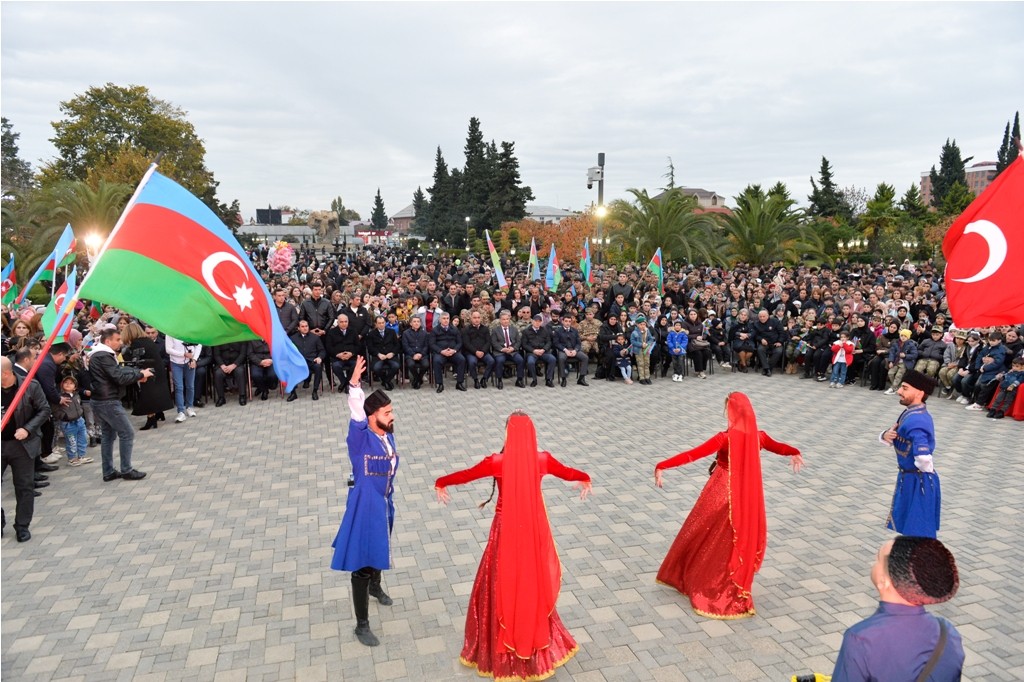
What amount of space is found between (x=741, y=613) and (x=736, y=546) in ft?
1.89

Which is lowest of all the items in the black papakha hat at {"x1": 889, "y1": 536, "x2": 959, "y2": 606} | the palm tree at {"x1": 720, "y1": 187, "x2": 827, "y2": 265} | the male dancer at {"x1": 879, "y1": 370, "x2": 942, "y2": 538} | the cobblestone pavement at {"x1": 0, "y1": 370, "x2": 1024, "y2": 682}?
the cobblestone pavement at {"x1": 0, "y1": 370, "x2": 1024, "y2": 682}

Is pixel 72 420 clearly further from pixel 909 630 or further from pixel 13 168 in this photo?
pixel 13 168

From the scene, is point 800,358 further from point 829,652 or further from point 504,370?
point 829,652

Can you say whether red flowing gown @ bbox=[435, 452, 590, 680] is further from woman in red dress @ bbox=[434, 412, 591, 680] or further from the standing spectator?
the standing spectator

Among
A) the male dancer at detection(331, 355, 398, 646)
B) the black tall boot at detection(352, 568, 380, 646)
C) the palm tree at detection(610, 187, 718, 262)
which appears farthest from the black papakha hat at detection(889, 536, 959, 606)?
the palm tree at detection(610, 187, 718, 262)

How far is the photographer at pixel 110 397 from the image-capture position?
8008 mm

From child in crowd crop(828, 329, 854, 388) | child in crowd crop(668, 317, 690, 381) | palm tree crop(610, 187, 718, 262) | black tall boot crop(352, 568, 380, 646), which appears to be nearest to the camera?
black tall boot crop(352, 568, 380, 646)

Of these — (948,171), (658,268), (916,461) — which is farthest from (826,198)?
(916,461)

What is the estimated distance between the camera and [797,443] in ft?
32.7

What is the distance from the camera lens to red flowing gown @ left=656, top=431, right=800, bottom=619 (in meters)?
5.29

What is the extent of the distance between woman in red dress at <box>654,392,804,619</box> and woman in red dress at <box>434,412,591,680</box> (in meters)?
1.48

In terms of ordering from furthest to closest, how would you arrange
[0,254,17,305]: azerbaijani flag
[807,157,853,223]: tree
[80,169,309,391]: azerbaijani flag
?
[807,157,853,223]: tree < [0,254,17,305]: azerbaijani flag < [80,169,309,391]: azerbaijani flag

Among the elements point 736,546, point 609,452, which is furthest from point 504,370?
point 736,546

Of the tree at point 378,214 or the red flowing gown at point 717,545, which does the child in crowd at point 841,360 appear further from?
the tree at point 378,214
